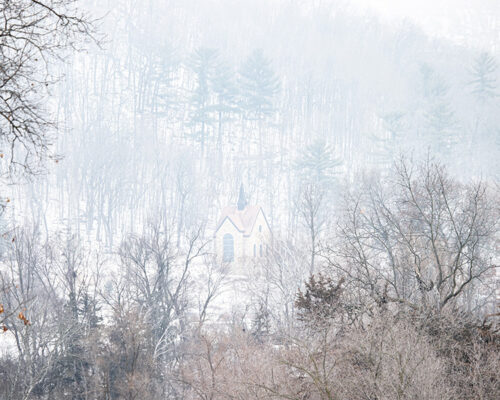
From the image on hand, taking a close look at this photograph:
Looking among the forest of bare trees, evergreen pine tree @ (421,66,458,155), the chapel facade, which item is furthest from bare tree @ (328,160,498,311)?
evergreen pine tree @ (421,66,458,155)

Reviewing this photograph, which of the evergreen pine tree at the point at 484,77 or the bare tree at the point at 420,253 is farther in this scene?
the evergreen pine tree at the point at 484,77

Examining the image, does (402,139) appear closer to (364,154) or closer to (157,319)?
(364,154)

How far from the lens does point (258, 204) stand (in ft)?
201

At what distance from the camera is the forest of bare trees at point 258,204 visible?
14.2 m

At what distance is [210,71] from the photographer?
71.8 meters

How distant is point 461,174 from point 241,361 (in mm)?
51089

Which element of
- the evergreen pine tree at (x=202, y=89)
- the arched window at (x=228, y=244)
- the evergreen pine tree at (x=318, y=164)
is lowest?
the arched window at (x=228, y=244)

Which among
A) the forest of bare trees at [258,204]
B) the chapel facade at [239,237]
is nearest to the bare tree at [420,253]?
the forest of bare trees at [258,204]

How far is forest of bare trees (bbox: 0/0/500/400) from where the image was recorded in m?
14.2

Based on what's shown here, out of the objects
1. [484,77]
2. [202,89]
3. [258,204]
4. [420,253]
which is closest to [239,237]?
[258,204]

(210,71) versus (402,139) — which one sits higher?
(210,71)

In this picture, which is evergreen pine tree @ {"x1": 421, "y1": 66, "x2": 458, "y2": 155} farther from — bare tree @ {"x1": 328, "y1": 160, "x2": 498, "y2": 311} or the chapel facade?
bare tree @ {"x1": 328, "y1": 160, "x2": 498, "y2": 311}

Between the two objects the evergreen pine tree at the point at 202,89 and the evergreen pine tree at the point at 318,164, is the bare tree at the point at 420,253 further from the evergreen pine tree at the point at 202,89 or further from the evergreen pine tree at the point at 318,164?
the evergreen pine tree at the point at 202,89

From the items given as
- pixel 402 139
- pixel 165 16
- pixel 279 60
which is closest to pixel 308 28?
pixel 279 60
